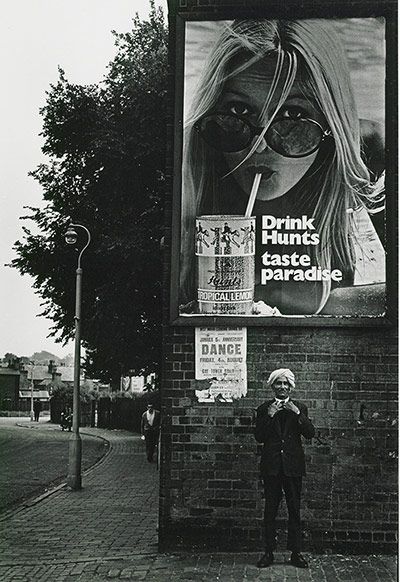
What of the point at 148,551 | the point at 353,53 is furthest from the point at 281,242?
the point at 148,551

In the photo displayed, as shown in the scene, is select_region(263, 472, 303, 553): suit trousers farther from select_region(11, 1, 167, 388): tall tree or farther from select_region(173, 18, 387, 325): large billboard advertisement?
select_region(11, 1, 167, 388): tall tree

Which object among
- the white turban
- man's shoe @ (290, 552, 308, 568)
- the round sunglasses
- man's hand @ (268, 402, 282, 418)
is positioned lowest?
man's shoe @ (290, 552, 308, 568)

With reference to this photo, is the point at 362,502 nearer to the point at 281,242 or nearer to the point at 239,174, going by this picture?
the point at 281,242

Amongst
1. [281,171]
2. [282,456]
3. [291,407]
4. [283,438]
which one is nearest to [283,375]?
[291,407]

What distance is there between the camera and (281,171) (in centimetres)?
952

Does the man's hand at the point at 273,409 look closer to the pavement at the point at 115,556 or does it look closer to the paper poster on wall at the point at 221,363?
the paper poster on wall at the point at 221,363

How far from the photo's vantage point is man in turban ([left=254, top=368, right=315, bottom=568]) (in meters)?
8.16

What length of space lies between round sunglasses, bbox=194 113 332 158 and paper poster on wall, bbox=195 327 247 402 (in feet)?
6.68

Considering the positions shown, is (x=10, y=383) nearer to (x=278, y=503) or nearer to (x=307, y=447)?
(x=307, y=447)

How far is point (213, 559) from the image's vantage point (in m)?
8.60

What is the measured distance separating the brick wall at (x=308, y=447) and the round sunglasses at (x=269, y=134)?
2026 millimetres

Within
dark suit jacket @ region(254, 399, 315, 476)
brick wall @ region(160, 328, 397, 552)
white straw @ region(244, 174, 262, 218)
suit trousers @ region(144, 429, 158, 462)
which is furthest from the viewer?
suit trousers @ region(144, 429, 158, 462)

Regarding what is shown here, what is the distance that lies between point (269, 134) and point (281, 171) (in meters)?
0.44

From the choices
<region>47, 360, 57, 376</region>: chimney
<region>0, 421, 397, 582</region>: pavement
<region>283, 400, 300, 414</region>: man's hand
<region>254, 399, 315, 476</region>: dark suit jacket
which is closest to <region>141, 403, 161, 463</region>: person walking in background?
<region>0, 421, 397, 582</region>: pavement
